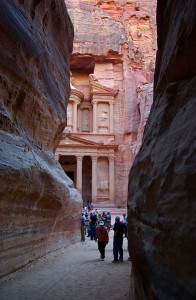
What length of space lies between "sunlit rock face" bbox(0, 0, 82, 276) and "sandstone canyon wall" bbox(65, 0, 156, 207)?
2452 cm

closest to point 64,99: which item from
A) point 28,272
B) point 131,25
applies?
point 28,272

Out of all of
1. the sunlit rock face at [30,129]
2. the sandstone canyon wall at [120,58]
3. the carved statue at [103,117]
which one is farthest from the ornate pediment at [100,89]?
the sunlit rock face at [30,129]

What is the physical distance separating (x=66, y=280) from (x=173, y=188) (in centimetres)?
562

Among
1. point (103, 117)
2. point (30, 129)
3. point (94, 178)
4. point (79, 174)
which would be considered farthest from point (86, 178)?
point (30, 129)

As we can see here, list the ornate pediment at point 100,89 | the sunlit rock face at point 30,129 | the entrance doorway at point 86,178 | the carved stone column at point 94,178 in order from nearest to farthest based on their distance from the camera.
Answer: the sunlit rock face at point 30,129, the carved stone column at point 94,178, the entrance doorway at point 86,178, the ornate pediment at point 100,89

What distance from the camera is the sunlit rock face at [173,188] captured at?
90.3 inches

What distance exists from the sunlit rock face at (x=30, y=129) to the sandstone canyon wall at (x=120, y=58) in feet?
80.5

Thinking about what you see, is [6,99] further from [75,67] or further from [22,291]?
[75,67]

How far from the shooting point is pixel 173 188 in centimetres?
260

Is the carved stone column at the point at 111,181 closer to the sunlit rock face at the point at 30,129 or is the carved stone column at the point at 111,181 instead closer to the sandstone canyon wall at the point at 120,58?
the sandstone canyon wall at the point at 120,58

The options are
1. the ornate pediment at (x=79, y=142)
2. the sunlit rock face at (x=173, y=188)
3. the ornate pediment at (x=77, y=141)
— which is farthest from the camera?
the ornate pediment at (x=77, y=141)

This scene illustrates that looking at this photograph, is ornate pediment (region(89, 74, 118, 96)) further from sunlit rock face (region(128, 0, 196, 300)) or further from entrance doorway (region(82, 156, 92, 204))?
sunlit rock face (region(128, 0, 196, 300))

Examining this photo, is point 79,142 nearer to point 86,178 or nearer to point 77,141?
point 77,141

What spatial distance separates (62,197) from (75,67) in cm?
3363
